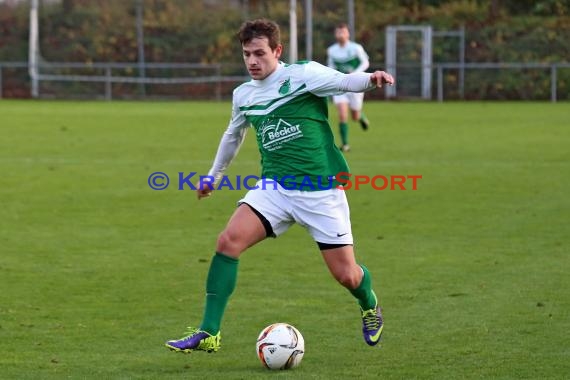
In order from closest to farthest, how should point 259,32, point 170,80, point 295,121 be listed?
point 259,32
point 295,121
point 170,80

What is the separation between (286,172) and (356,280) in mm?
745

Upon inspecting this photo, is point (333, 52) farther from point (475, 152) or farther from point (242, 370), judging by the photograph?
point (242, 370)

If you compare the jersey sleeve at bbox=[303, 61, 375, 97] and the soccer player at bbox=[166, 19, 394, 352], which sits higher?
the jersey sleeve at bbox=[303, 61, 375, 97]

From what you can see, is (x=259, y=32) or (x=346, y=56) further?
(x=346, y=56)

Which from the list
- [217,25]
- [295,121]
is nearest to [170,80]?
[217,25]

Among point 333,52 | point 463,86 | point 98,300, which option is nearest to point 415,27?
point 463,86

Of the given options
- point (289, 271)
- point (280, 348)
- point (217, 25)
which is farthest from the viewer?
point (217, 25)

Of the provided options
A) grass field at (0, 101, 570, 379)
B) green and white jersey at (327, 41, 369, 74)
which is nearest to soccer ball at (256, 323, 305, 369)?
grass field at (0, 101, 570, 379)

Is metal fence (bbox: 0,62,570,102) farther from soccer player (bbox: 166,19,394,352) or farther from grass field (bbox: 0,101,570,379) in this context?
soccer player (bbox: 166,19,394,352)

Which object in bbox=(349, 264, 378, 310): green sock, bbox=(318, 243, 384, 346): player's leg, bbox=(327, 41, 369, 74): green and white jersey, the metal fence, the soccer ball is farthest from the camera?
the metal fence

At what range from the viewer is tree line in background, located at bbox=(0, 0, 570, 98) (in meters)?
40.2

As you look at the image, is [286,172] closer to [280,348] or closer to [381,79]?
[381,79]

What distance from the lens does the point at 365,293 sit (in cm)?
704

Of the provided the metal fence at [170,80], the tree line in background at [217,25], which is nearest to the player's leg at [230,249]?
the metal fence at [170,80]
